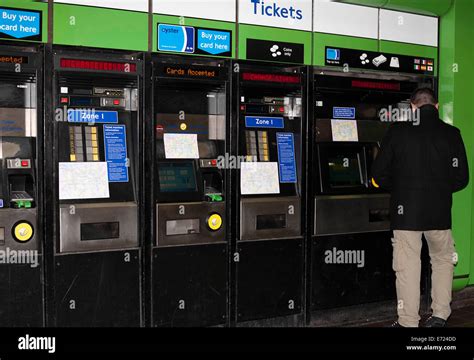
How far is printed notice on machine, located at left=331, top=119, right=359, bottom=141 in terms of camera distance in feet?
16.2

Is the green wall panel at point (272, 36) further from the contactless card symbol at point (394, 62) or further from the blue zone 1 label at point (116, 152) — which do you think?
Answer: the blue zone 1 label at point (116, 152)

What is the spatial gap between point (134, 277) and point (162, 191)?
61cm

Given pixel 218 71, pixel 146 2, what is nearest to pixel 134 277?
pixel 218 71

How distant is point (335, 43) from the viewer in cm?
489

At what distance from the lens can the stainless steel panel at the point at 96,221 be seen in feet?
13.0

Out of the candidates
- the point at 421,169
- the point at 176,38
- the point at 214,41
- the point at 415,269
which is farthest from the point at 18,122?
the point at 415,269

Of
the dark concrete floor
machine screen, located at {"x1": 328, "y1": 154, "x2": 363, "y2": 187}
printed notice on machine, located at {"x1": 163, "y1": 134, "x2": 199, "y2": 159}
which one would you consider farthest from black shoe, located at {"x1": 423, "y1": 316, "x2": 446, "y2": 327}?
printed notice on machine, located at {"x1": 163, "y1": 134, "x2": 199, "y2": 159}

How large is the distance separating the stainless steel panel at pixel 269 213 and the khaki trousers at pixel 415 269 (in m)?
0.81

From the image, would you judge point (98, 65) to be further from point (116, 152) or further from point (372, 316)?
point (372, 316)

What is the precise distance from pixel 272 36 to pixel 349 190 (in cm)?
136

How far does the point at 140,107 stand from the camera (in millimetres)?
4184

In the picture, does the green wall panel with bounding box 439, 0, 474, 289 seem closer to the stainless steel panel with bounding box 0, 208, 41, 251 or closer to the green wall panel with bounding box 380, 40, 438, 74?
the green wall panel with bounding box 380, 40, 438, 74

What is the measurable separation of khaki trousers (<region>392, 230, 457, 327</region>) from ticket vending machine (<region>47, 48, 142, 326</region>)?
176 cm

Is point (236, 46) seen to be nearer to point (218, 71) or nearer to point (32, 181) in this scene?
point (218, 71)
